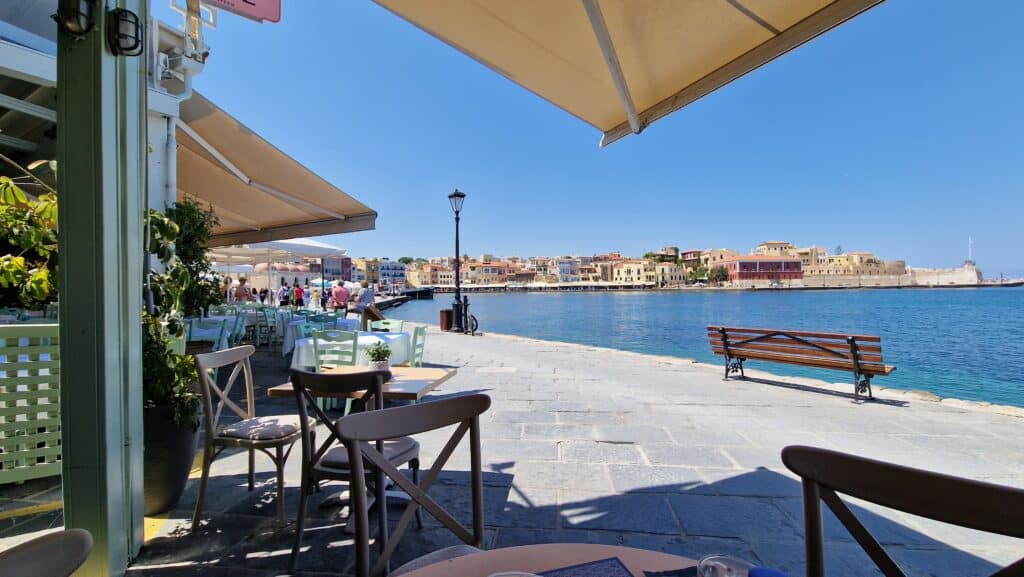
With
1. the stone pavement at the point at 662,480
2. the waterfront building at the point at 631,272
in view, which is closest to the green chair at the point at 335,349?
the stone pavement at the point at 662,480

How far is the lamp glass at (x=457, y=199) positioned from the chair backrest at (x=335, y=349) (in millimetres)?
6592

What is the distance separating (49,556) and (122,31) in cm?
170

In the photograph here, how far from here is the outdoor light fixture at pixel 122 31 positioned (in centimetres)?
155

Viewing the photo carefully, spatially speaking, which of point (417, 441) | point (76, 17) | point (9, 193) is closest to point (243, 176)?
point (9, 193)

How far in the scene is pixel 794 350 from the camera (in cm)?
485

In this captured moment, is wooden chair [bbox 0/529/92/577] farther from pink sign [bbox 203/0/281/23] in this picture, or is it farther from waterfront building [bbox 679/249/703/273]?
waterfront building [bbox 679/249/703/273]

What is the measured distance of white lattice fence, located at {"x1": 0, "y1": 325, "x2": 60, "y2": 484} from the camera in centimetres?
207

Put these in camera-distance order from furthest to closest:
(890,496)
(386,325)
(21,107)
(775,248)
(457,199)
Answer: (775,248) → (457,199) → (386,325) → (21,107) → (890,496)

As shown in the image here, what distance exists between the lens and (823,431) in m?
3.28

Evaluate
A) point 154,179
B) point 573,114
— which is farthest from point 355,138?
point 573,114

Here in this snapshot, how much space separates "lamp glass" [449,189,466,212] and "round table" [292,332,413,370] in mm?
5849

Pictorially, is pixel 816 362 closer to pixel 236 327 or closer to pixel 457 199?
pixel 236 327

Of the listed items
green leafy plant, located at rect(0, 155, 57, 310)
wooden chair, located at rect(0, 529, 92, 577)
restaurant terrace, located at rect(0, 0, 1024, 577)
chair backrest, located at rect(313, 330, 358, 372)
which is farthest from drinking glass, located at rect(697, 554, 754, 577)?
chair backrest, located at rect(313, 330, 358, 372)

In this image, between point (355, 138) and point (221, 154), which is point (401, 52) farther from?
point (355, 138)
